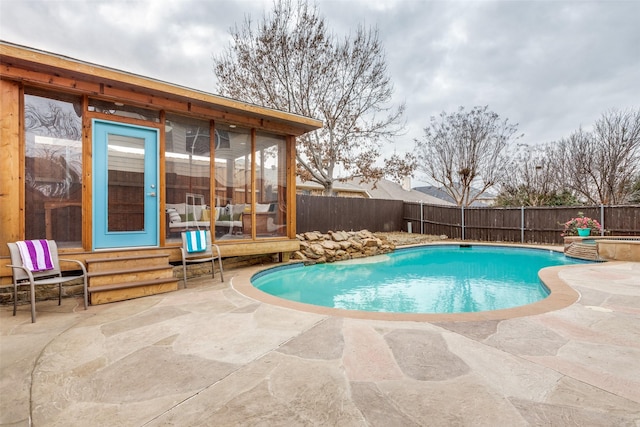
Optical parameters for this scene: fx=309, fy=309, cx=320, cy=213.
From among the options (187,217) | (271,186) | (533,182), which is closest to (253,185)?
(271,186)

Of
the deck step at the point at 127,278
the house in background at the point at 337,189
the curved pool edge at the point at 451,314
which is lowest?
the curved pool edge at the point at 451,314

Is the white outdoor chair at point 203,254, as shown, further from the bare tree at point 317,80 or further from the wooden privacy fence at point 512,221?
the wooden privacy fence at point 512,221

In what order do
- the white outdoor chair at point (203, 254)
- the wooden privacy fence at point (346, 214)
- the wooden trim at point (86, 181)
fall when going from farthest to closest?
the wooden privacy fence at point (346, 214) < the white outdoor chair at point (203, 254) < the wooden trim at point (86, 181)

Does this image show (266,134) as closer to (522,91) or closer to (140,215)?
(140,215)

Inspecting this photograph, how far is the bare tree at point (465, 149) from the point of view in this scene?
1554 cm

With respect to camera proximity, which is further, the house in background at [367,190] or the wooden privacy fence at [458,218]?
the house in background at [367,190]

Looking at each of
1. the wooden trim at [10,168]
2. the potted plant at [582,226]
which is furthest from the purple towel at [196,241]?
the potted plant at [582,226]

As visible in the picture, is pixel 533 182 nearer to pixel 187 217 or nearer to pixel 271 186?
pixel 271 186

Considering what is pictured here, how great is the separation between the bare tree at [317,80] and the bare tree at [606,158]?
29.5 feet

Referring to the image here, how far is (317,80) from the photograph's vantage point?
12.1 m

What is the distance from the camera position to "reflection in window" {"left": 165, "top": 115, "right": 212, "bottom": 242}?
4.92 meters

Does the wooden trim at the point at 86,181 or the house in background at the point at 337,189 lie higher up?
the house in background at the point at 337,189

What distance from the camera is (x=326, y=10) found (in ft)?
37.7

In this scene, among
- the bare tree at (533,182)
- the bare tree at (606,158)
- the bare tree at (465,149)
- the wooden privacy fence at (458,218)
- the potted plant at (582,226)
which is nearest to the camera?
the potted plant at (582,226)
